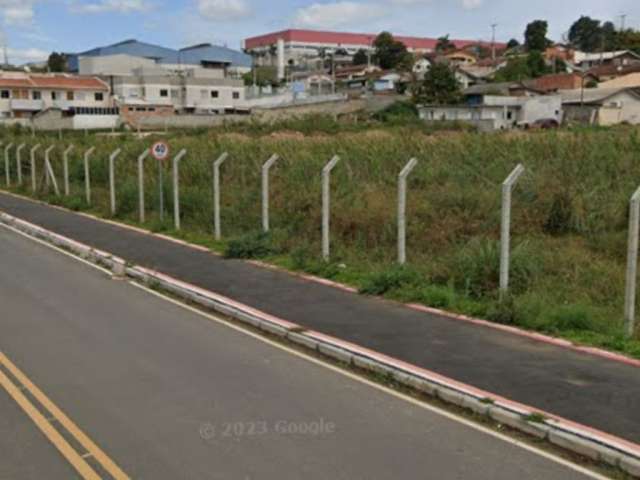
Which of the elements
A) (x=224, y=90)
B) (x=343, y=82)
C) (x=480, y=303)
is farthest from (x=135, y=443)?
(x=343, y=82)

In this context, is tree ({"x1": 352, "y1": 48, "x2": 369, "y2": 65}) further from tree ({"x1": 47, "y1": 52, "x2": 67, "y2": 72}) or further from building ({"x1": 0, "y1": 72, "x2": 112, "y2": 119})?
building ({"x1": 0, "y1": 72, "x2": 112, "y2": 119})

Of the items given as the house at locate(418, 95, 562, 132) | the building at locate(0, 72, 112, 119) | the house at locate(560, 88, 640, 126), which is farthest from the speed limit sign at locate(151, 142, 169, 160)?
the building at locate(0, 72, 112, 119)

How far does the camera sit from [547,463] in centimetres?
558

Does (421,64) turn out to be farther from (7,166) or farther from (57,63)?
(7,166)

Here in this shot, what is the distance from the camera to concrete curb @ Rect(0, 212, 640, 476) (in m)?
5.64

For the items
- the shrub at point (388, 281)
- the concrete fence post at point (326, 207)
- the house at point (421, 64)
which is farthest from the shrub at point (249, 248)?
the house at point (421, 64)

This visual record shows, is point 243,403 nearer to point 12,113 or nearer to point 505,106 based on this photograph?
point 505,106

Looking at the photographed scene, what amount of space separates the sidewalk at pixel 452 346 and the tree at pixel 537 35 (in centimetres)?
14833

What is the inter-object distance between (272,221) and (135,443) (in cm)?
1069

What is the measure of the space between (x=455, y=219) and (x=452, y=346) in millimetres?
5634

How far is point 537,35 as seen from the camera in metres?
151

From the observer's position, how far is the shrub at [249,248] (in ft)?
47.9

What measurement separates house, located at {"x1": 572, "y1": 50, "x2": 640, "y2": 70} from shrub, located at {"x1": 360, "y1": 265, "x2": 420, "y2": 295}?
111 meters

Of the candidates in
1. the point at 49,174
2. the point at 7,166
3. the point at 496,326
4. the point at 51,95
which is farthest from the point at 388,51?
the point at 496,326
